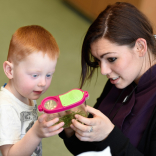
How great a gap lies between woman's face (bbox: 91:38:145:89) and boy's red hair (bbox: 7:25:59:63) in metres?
0.21

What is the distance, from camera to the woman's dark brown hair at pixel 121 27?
1.11 meters

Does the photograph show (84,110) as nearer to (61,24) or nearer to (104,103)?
(104,103)

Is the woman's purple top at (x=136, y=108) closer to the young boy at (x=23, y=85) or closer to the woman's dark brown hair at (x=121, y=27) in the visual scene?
the woman's dark brown hair at (x=121, y=27)

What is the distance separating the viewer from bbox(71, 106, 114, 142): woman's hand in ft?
3.00

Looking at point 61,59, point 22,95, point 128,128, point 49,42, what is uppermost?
point 49,42

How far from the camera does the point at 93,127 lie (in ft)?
3.08

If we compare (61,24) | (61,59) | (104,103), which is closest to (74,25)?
(61,24)

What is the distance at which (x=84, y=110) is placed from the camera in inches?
37.3

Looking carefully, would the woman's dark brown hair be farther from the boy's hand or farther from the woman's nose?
the boy's hand

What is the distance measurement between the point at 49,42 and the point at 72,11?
291cm

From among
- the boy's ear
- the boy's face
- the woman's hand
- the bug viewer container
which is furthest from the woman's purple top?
the boy's ear

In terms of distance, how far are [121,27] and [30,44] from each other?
1.41 feet

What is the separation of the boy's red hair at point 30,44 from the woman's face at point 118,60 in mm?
214

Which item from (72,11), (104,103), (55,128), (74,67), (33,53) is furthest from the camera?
(72,11)
